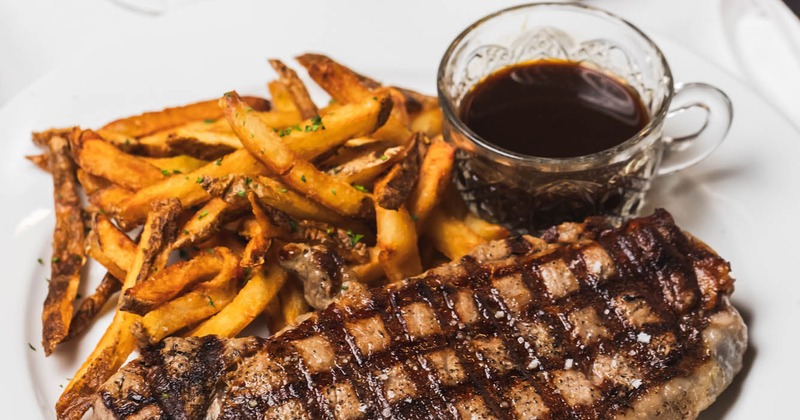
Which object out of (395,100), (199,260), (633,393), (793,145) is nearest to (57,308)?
(199,260)

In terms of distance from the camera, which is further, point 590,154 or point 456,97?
point 456,97

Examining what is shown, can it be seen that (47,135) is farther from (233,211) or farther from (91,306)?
(233,211)

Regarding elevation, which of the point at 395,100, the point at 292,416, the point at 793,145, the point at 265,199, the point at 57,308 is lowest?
the point at 57,308

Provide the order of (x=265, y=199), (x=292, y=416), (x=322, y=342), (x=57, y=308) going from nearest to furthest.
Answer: (x=292, y=416)
(x=322, y=342)
(x=265, y=199)
(x=57, y=308)

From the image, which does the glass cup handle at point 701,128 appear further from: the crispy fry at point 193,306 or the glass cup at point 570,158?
the crispy fry at point 193,306

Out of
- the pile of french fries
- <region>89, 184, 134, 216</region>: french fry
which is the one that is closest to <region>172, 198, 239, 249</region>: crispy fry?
the pile of french fries

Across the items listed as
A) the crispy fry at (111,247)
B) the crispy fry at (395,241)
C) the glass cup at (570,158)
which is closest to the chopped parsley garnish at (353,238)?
the crispy fry at (395,241)

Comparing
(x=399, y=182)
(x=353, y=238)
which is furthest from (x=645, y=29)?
(x=353, y=238)

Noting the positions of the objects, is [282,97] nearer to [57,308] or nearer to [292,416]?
[57,308]
